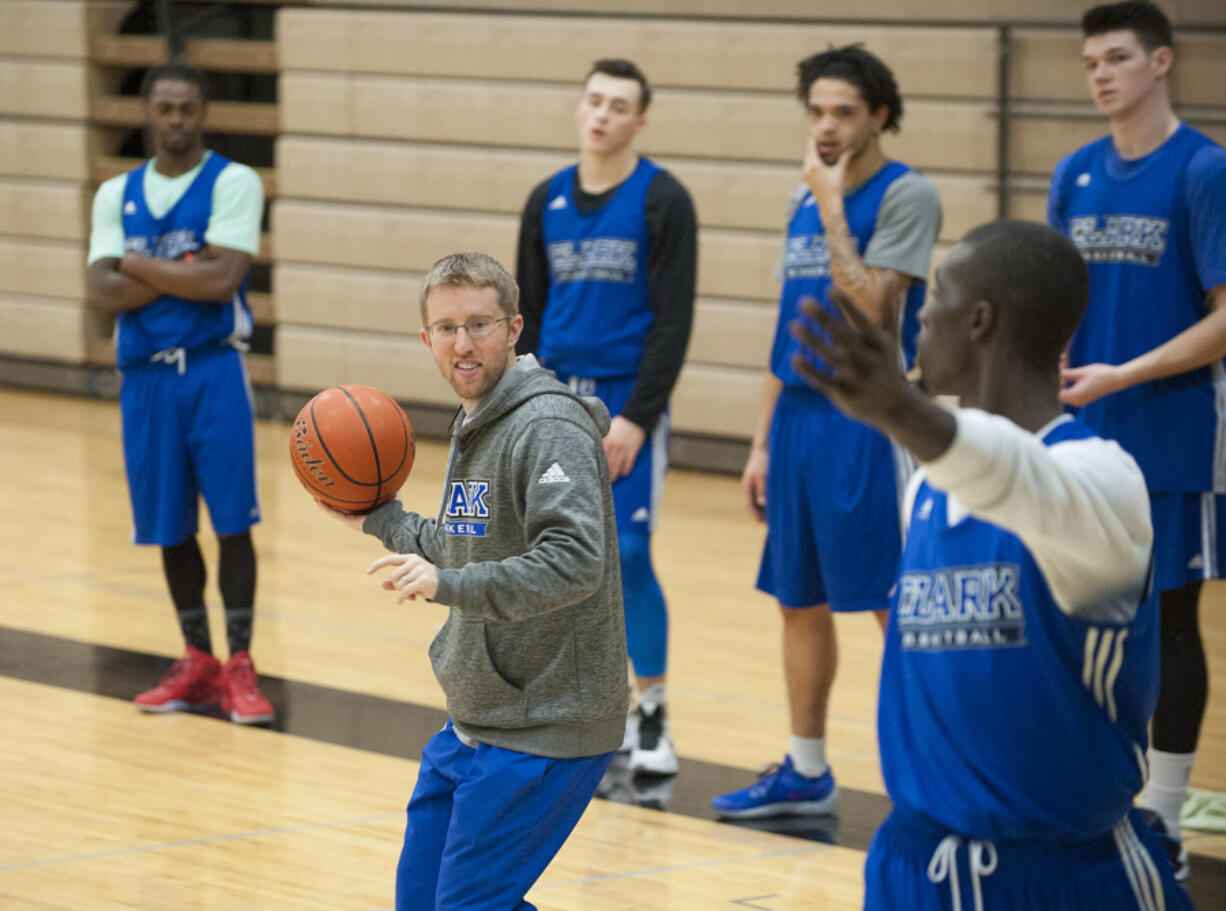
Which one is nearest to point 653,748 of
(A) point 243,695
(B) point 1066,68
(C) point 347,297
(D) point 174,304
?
(A) point 243,695

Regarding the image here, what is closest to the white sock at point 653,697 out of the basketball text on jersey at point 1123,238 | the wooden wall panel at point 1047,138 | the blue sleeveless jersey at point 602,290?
the blue sleeveless jersey at point 602,290

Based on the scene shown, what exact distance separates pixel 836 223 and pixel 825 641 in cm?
95

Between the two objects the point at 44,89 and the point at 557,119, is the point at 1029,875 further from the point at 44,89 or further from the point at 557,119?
the point at 44,89

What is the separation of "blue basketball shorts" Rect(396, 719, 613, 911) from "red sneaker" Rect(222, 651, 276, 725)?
225 cm

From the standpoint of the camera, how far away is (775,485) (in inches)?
161

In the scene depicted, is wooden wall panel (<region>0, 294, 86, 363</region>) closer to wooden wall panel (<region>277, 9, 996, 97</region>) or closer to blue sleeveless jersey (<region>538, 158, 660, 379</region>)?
wooden wall panel (<region>277, 9, 996, 97</region>)

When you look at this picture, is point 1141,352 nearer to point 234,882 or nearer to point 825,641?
point 825,641

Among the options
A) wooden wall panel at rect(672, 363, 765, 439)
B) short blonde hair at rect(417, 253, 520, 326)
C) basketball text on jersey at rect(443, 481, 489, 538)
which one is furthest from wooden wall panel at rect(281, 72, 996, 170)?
basketball text on jersey at rect(443, 481, 489, 538)

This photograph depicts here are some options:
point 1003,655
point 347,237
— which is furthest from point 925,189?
point 347,237

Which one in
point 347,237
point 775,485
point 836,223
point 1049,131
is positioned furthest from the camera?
point 347,237

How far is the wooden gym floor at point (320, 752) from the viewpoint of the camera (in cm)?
360

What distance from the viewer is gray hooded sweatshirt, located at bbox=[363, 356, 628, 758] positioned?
2512 millimetres

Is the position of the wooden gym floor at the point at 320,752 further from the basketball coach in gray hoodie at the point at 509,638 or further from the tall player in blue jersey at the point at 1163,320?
the basketball coach in gray hoodie at the point at 509,638

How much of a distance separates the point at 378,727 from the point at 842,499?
5.00 ft
